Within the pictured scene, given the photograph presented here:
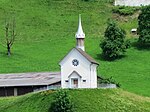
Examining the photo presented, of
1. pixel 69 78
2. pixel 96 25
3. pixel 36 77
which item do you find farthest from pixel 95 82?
pixel 96 25

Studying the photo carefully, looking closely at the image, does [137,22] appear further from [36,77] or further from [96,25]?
[36,77]

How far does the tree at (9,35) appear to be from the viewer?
11119cm

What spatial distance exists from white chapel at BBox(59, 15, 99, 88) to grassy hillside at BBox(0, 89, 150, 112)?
3.84 metres

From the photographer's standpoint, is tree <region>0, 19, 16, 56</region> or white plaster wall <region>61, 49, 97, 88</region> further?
tree <region>0, 19, 16, 56</region>

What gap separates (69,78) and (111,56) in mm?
30313

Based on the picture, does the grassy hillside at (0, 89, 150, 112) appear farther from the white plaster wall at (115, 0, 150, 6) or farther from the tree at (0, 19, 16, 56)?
the white plaster wall at (115, 0, 150, 6)

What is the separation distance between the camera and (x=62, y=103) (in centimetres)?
6894

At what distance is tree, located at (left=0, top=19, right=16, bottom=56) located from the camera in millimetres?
111188

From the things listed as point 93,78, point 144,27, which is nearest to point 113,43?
point 144,27

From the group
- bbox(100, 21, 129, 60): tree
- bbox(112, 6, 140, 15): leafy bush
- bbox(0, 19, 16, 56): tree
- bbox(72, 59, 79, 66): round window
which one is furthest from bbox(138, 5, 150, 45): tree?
bbox(72, 59, 79, 66): round window

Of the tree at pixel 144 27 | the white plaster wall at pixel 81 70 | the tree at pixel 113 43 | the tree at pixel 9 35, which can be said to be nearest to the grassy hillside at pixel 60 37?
the tree at pixel 9 35

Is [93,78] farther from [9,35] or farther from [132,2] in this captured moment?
[132,2]

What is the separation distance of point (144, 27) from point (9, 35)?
23.7 meters

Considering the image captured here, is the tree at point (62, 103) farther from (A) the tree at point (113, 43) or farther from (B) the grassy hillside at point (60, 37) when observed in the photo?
(A) the tree at point (113, 43)
